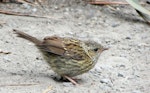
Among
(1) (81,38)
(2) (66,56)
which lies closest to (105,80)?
(2) (66,56)

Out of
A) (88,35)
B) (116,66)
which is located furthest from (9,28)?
(116,66)

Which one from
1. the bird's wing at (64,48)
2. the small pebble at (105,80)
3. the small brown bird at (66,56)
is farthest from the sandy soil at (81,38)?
the bird's wing at (64,48)

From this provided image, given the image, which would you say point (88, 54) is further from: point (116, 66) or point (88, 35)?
point (88, 35)

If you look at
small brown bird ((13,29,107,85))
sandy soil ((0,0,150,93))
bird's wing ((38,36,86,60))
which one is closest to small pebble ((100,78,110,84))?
sandy soil ((0,0,150,93))

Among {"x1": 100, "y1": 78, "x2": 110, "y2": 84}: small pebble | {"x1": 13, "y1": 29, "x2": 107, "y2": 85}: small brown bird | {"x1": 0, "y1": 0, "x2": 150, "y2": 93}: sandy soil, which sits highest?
{"x1": 13, "y1": 29, "x2": 107, "y2": 85}: small brown bird

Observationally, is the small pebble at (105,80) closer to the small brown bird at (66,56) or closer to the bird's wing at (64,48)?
the small brown bird at (66,56)

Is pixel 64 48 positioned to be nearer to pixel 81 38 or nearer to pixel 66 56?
pixel 66 56

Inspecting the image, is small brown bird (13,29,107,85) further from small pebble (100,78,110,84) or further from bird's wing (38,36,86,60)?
small pebble (100,78,110,84)

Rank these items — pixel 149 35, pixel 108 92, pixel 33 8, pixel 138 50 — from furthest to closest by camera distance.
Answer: pixel 33 8 → pixel 149 35 → pixel 138 50 → pixel 108 92
